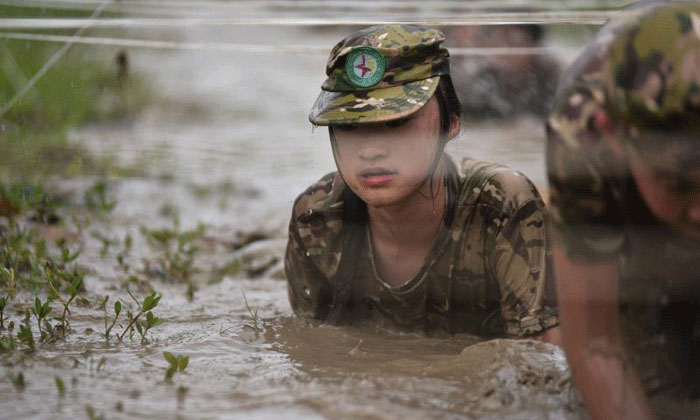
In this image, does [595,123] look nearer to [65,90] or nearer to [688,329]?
[688,329]

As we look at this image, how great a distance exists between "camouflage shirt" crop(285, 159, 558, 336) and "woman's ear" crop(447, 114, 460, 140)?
118 mm

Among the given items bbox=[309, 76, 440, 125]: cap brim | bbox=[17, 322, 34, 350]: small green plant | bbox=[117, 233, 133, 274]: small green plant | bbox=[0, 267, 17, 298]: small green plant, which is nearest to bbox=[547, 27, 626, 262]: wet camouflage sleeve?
bbox=[309, 76, 440, 125]: cap brim

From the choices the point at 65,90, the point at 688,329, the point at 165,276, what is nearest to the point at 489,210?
the point at 688,329

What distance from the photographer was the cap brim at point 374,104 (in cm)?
265

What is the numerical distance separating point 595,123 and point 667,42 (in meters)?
0.20

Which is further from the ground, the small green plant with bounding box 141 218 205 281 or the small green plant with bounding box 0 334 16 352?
the small green plant with bounding box 0 334 16 352

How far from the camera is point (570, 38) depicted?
30.4 feet

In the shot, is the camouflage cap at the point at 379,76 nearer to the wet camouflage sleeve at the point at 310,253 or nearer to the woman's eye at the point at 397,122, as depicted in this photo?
the woman's eye at the point at 397,122

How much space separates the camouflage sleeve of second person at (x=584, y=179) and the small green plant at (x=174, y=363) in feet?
3.42

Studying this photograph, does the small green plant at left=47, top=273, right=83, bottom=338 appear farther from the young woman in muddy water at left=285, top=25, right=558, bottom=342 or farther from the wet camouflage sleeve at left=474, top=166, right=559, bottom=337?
the wet camouflage sleeve at left=474, top=166, right=559, bottom=337

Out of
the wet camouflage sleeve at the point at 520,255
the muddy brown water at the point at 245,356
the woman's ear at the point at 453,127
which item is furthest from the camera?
the woman's ear at the point at 453,127

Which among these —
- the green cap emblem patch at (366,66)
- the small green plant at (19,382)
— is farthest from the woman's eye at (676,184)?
the small green plant at (19,382)

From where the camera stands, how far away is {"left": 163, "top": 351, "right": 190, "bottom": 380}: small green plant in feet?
7.72

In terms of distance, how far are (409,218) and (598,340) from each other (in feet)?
3.63
